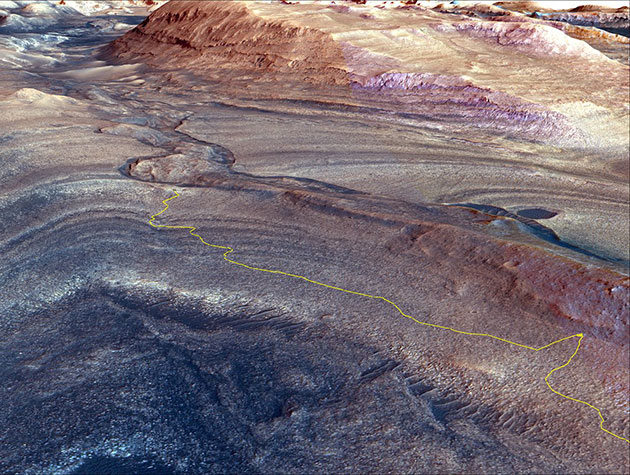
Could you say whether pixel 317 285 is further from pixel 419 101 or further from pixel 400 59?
pixel 400 59

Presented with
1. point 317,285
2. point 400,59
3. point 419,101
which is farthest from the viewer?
point 400,59

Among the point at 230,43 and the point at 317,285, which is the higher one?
the point at 230,43

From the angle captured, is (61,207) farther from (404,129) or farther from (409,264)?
(404,129)

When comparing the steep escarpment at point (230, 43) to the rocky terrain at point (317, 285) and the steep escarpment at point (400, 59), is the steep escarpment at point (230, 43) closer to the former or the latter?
the steep escarpment at point (400, 59)

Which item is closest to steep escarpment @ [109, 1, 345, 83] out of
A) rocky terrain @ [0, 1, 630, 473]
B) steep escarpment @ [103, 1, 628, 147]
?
steep escarpment @ [103, 1, 628, 147]

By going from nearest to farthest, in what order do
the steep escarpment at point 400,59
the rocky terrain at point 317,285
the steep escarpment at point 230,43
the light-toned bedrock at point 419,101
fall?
the rocky terrain at point 317,285, the light-toned bedrock at point 419,101, the steep escarpment at point 400,59, the steep escarpment at point 230,43

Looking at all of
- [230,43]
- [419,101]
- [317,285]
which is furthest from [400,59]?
[317,285]

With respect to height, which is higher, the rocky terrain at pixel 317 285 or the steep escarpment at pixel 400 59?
the steep escarpment at pixel 400 59

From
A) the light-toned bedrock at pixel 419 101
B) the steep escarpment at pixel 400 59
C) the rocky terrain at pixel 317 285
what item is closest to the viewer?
the rocky terrain at pixel 317 285

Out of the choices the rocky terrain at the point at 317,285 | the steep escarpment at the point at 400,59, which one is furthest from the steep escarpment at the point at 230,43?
the rocky terrain at the point at 317,285
